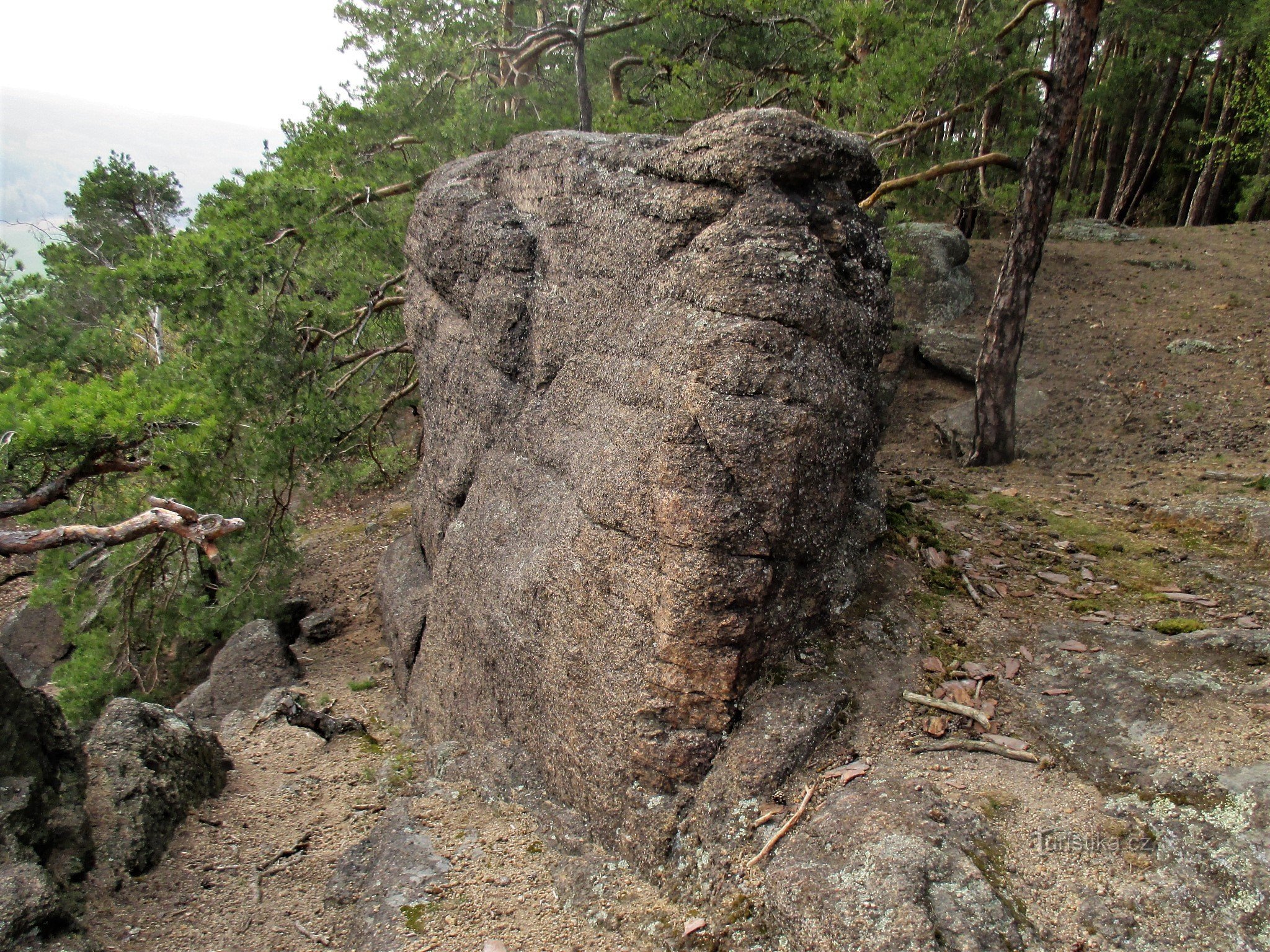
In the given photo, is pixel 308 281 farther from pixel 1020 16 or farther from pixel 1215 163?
pixel 1215 163

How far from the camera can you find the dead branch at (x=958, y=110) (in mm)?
8609

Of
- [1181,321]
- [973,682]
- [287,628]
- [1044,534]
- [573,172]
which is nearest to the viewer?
[973,682]

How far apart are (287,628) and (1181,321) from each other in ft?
52.4

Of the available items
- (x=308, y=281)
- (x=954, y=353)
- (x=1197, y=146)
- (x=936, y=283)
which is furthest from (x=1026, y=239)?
(x=1197, y=146)

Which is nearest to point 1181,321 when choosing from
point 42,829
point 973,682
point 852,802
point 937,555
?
point 937,555

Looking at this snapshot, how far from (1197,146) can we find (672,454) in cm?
2540

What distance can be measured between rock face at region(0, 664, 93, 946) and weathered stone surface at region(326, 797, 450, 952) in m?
1.66

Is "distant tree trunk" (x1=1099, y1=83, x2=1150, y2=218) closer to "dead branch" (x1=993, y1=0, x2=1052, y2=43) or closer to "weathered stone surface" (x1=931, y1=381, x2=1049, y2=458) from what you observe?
"weathered stone surface" (x1=931, y1=381, x2=1049, y2=458)

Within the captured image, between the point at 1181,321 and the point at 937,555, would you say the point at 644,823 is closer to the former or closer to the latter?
the point at 937,555

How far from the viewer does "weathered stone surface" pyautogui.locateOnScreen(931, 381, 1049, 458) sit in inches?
451

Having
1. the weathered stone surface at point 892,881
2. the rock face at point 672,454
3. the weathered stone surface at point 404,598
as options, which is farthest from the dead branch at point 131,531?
the weathered stone surface at point 892,881

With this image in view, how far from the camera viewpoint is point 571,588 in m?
5.72

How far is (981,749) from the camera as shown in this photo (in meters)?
4.84

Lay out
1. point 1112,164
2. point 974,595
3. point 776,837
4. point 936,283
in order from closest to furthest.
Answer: point 776,837 < point 974,595 < point 936,283 < point 1112,164
